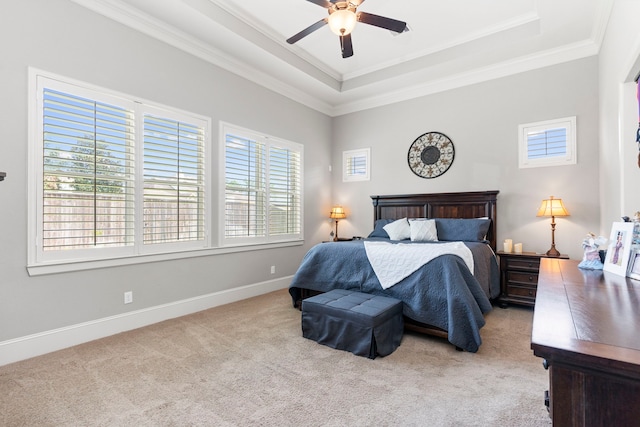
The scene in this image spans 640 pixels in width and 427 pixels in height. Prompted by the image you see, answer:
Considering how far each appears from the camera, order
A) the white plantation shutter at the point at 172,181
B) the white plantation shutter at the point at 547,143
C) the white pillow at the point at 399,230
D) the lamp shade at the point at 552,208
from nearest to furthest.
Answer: the white plantation shutter at the point at 172,181
the lamp shade at the point at 552,208
the white plantation shutter at the point at 547,143
the white pillow at the point at 399,230

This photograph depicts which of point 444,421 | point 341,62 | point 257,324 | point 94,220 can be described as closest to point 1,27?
point 94,220

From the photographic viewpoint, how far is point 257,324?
3.37 metres

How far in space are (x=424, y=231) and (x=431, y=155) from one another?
140 cm

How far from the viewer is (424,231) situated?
437 cm

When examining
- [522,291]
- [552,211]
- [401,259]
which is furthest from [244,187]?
[552,211]

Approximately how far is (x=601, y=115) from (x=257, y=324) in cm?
456

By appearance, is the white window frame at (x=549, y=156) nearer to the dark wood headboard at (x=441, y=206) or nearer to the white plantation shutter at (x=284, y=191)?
the dark wood headboard at (x=441, y=206)

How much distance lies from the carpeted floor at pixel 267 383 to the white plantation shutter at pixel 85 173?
102 centimetres

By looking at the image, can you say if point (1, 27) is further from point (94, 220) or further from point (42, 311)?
point (42, 311)

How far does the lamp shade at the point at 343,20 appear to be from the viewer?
267 cm

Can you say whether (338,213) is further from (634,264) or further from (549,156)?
(634,264)

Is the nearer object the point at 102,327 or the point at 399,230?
the point at 102,327

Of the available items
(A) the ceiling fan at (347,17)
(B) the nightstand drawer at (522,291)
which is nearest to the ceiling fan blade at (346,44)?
(A) the ceiling fan at (347,17)

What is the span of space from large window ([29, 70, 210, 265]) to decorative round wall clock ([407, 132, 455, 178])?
3.24 m
